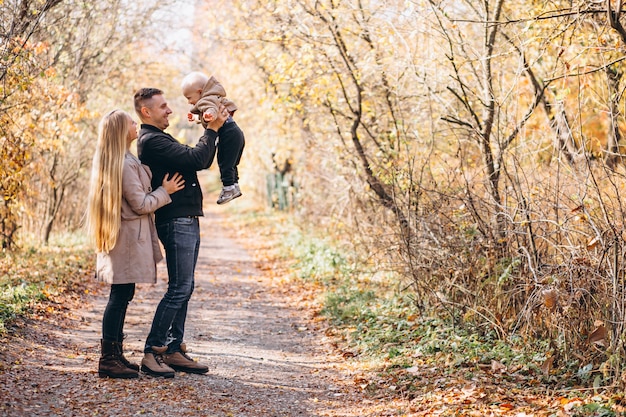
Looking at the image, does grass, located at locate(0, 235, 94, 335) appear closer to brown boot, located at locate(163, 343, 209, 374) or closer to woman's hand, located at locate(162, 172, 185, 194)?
brown boot, located at locate(163, 343, 209, 374)

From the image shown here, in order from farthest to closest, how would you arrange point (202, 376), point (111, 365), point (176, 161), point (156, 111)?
point (202, 376), point (156, 111), point (176, 161), point (111, 365)

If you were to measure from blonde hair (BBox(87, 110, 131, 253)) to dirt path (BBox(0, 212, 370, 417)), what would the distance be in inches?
42.9

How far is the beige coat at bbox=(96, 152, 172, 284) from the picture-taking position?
5016mm

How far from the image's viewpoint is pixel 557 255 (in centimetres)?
571

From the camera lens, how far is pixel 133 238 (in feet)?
16.7

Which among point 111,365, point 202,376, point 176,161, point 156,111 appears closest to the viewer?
point 111,365

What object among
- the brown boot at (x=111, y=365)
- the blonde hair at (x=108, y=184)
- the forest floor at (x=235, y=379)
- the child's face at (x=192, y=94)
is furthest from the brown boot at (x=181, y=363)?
the child's face at (x=192, y=94)

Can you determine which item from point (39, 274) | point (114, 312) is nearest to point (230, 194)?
point (114, 312)

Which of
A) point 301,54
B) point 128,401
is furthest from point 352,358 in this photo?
point 301,54

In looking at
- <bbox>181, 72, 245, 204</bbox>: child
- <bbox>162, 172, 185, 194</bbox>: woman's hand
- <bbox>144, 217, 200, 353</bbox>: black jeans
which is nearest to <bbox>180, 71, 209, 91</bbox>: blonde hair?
<bbox>181, 72, 245, 204</bbox>: child

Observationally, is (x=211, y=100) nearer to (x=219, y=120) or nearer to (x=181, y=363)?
(x=219, y=120)

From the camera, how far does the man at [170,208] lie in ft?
17.3

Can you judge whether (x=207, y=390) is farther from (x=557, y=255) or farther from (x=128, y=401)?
(x=557, y=255)

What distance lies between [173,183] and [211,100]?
0.71 metres
